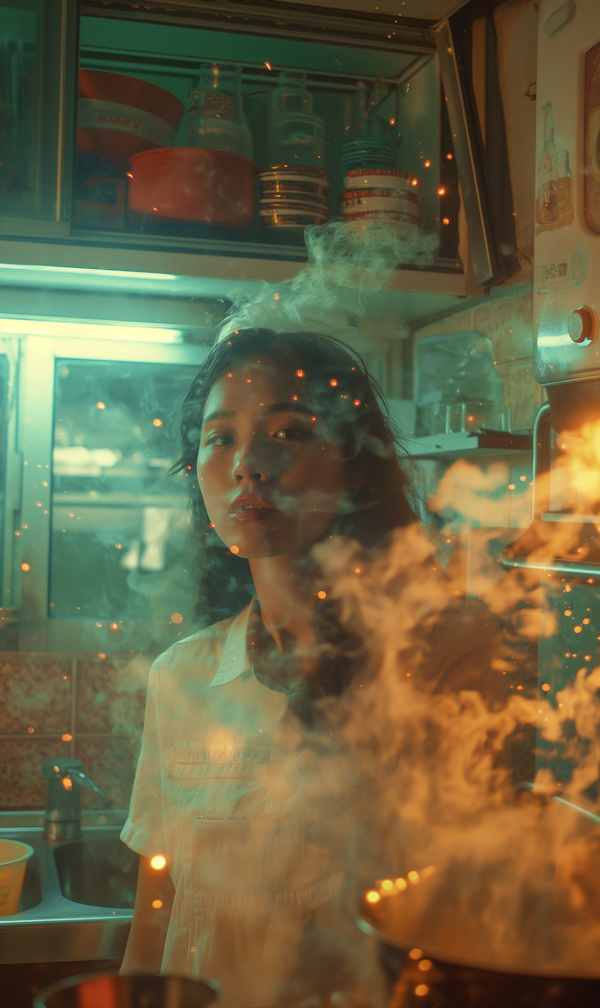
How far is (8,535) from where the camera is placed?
739 mm

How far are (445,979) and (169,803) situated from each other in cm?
34

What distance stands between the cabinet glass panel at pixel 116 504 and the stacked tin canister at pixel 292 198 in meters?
0.19

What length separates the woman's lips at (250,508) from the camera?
1.88 ft

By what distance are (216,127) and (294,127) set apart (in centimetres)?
8

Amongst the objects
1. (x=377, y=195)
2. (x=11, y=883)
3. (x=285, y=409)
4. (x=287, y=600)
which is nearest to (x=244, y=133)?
(x=377, y=195)

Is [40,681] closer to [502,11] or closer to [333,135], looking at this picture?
[333,135]

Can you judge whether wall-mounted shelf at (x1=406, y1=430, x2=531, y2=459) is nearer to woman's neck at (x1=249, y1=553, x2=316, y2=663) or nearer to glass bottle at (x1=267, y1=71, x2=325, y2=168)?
woman's neck at (x1=249, y1=553, x2=316, y2=663)

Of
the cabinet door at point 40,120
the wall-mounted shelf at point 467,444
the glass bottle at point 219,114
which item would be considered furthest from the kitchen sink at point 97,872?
the glass bottle at point 219,114

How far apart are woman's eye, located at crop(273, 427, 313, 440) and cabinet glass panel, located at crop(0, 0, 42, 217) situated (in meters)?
0.33

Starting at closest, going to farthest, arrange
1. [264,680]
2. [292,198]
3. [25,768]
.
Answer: [264,680] < [292,198] < [25,768]

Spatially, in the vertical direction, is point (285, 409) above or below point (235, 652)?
above

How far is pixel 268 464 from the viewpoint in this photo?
57cm

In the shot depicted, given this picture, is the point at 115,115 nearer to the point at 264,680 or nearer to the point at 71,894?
→ the point at 264,680

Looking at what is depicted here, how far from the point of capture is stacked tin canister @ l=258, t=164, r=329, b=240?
0.72 m
